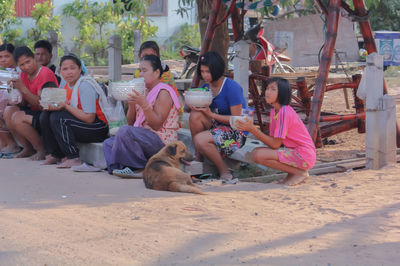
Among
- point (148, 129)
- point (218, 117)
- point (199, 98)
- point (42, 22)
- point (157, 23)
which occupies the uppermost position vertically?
point (157, 23)

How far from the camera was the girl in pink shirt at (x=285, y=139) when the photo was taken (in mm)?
4965

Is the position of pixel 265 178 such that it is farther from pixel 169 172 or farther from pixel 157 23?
pixel 157 23

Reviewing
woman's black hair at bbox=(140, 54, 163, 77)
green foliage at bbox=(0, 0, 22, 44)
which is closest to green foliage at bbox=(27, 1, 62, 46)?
green foliage at bbox=(0, 0, 22, 44)

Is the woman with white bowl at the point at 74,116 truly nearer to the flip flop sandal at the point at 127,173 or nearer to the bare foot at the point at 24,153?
the bare foot at the point at 24,153

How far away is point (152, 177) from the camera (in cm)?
487

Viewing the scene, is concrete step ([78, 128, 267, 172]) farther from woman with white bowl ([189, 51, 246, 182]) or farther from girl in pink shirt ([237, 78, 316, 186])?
girl in pink shirt ([237, 78, 316, 186])

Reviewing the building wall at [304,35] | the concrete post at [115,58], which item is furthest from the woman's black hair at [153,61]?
the building wall at [304,35]

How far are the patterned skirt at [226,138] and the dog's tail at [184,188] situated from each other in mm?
838

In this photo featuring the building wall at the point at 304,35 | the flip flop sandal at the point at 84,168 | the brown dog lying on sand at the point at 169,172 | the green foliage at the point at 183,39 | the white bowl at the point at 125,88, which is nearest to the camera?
the brown dog lying on sand at the point at 169,172

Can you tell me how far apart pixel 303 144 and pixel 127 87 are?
163cm

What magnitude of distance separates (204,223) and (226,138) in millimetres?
1786

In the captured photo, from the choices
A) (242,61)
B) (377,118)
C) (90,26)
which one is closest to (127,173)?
(242,61)

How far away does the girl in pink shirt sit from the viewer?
496 centimetres

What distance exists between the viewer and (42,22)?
19.3 m
